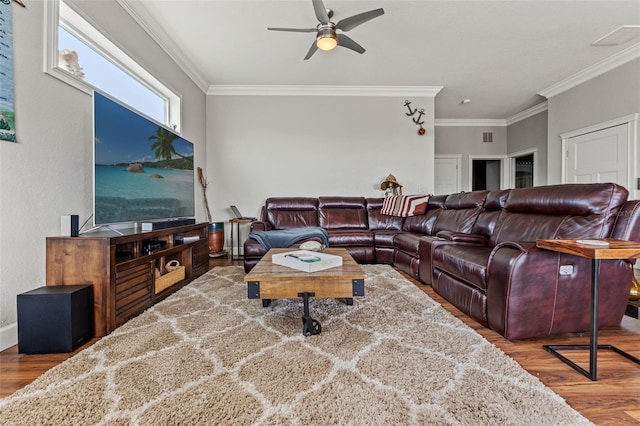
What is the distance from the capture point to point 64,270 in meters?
1.74

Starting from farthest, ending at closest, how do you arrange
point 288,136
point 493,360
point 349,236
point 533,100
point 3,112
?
point 533,100 < point 288,136 < point 349,236 < point 3,112 < point 493,360

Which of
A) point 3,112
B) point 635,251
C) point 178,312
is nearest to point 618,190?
point 635,251

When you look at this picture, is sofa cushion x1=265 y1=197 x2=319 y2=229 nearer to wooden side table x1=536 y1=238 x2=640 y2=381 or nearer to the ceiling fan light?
the ceiling fan light

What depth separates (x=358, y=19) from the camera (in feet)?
7.73

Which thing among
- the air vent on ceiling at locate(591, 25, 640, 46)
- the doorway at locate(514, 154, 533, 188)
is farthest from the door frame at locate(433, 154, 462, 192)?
the air vent on ceiling at locate(591, 25, 640, 46)

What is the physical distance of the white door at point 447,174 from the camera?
648cm

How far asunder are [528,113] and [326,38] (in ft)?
17.3

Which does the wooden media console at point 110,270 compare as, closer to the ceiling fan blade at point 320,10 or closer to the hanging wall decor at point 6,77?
the hanging wall decor at point 6,77

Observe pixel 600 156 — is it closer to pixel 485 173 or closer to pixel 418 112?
pixel 418 112

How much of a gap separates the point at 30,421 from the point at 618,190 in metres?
3.00

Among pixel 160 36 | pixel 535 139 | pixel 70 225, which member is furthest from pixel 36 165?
pixel 535 139

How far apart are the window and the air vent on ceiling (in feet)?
16.5

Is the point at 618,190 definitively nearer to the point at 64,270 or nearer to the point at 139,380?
the point at 139,380

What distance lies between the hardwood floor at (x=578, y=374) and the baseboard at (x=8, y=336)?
0.04m
